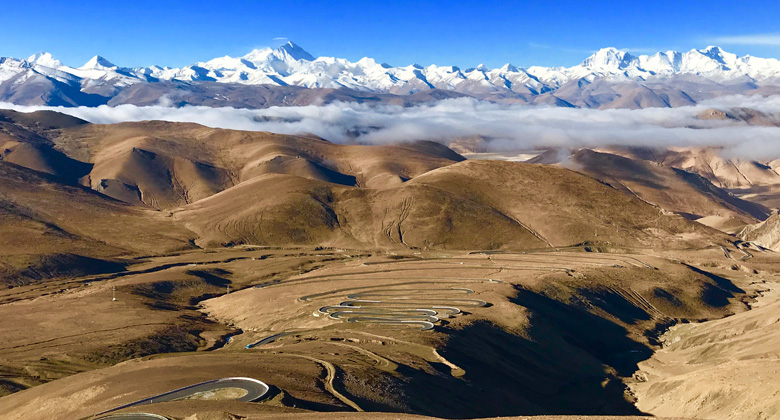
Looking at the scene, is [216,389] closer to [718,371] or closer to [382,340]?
[382,340]

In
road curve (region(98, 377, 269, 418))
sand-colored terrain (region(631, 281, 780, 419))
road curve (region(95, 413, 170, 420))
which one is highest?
road curve (region(95, 413, 170, 420))

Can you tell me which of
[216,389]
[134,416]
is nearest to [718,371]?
[216,389]

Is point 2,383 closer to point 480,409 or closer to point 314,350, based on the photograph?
point 314,350

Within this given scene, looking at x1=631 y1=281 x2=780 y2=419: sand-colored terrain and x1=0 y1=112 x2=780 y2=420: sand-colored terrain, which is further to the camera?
x1=0 y1=112 x2=780 y2=420: sand-colored terrain

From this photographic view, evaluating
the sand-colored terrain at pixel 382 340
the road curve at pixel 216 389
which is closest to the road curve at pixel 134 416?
the sand-colored terrain at pixel 382 340

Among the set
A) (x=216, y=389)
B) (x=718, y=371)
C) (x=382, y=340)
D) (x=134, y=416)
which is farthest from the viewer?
Result: (x=382, y=340)

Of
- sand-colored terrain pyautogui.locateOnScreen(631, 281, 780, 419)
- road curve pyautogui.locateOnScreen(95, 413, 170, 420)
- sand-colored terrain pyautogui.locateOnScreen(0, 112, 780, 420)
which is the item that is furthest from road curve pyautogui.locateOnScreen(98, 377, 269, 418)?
sand-colored terrain pyautogui.locateOnScreen(631, 281, 780, 419)

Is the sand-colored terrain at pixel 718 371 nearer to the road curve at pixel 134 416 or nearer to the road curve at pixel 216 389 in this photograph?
the road curve at pixel 216 389

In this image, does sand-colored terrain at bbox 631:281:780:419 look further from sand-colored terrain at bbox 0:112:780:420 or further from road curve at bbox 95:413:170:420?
road curve at bbox 95:413:170:420
